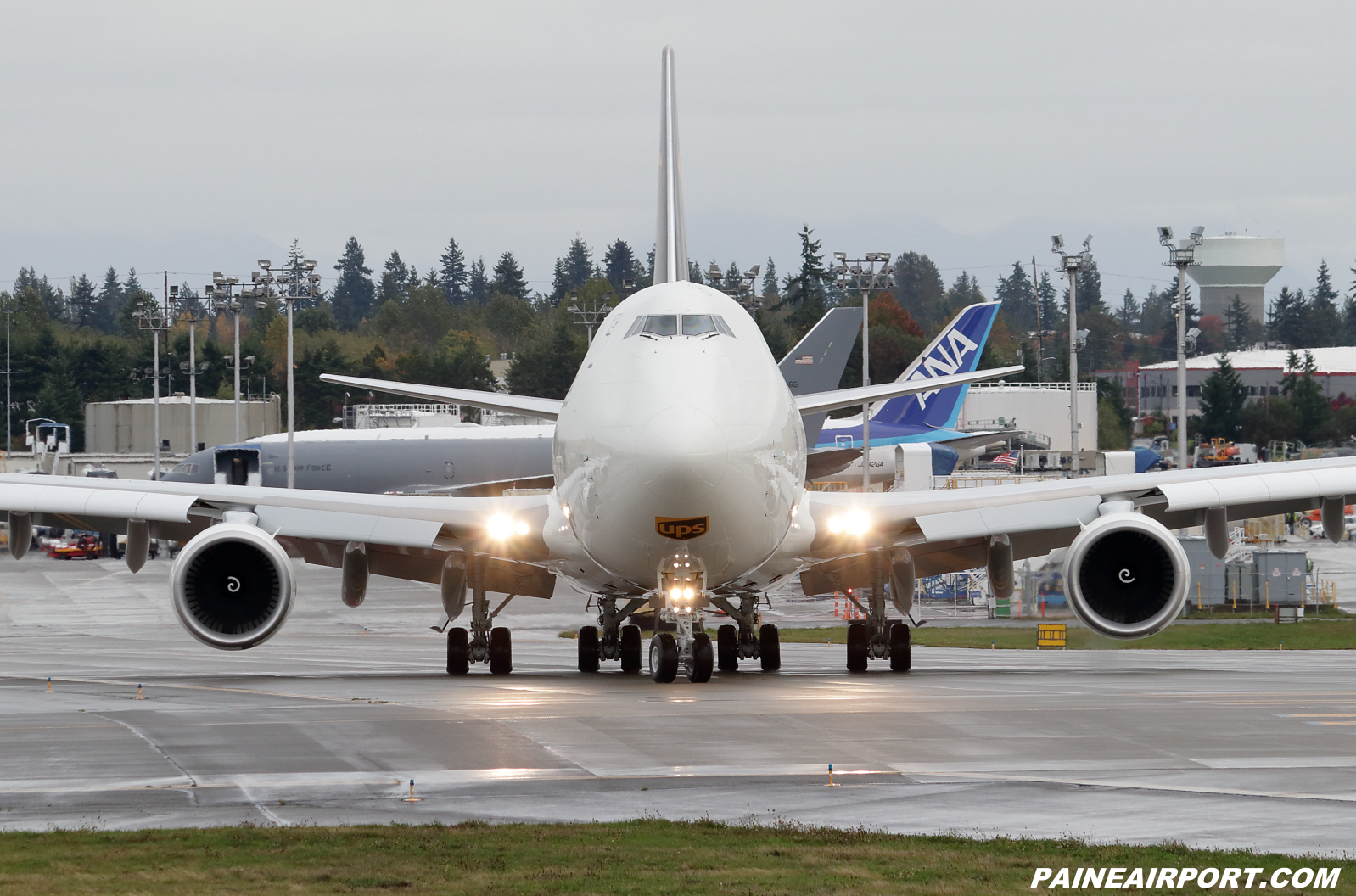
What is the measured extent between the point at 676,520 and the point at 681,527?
0.13m

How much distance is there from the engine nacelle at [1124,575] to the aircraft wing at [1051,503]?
58.7 inches

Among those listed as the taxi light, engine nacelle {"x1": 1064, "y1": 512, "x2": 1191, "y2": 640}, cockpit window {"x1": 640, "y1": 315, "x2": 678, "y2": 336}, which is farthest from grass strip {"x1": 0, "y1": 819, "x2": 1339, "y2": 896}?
the taxi light

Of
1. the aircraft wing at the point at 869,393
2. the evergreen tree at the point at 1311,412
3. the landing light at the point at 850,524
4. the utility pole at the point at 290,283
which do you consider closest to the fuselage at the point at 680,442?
the landing light at the point at 850,524

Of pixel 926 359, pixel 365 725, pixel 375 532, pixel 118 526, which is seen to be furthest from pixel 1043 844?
pixel 926 359

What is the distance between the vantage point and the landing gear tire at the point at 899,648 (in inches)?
1106

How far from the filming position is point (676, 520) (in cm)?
2145

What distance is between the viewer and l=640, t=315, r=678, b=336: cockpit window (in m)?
22.2

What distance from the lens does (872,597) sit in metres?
28.2

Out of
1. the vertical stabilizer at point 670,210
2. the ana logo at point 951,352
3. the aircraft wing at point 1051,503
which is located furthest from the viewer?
the ana logo at point 951,352

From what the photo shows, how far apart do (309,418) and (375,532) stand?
12231 cm

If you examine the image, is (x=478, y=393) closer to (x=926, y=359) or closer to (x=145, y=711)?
(x=145, y=711)

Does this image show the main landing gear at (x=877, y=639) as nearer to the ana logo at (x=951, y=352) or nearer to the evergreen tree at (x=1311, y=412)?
the ana logo at (x=951, y=352)

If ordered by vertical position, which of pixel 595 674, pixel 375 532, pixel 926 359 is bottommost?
pixel 595 674

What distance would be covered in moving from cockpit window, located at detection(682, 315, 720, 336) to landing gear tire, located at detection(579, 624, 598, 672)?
794 centimetres
